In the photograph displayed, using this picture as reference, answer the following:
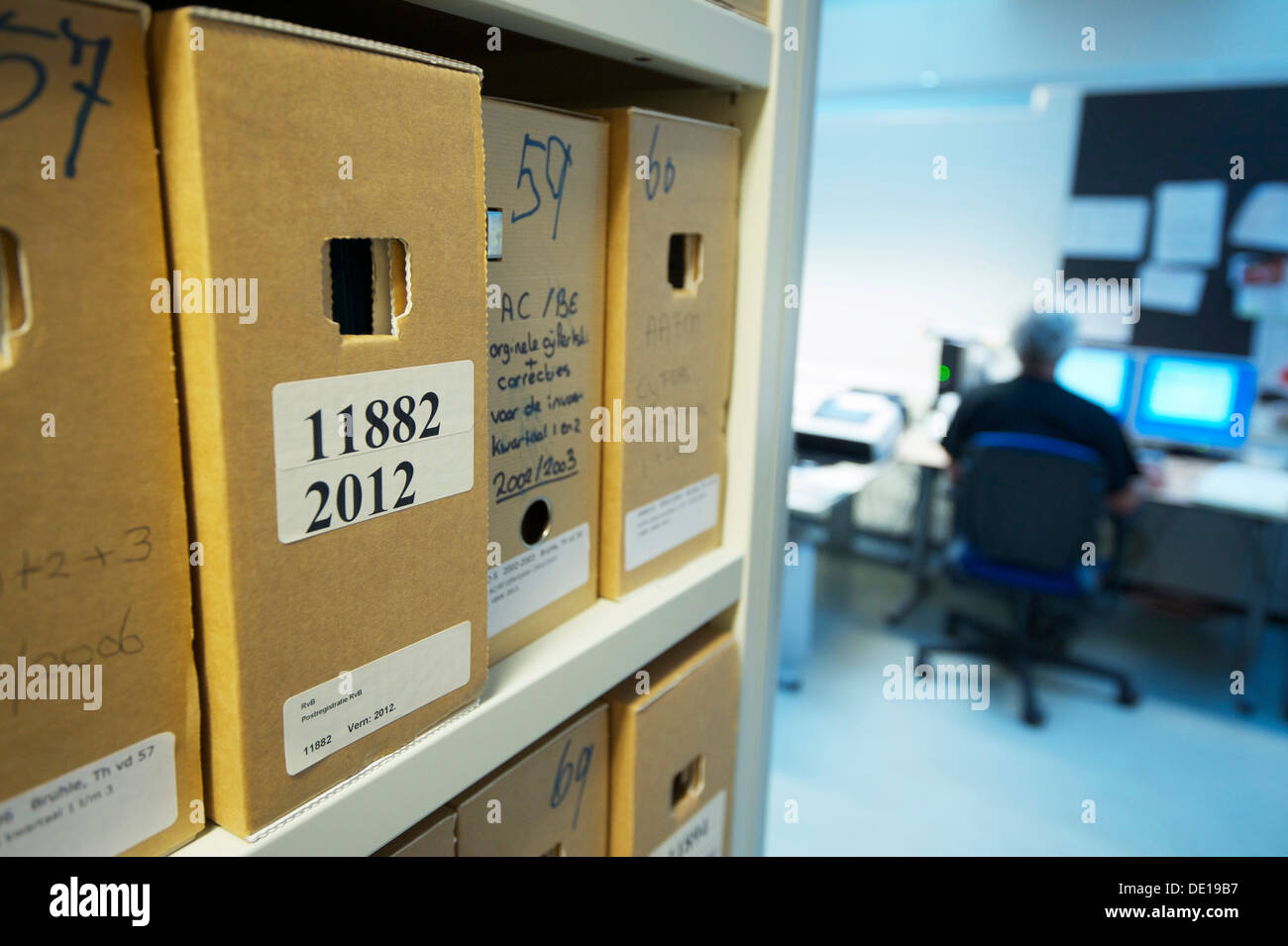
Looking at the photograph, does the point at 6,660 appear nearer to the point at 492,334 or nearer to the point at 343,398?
the point at 343,398

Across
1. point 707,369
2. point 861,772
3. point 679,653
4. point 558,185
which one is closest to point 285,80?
point 558,185

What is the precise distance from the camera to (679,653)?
85 cm

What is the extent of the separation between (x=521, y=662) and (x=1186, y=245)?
3.64 metres

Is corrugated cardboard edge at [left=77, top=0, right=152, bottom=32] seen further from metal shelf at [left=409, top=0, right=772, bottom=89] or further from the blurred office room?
the blurred office room

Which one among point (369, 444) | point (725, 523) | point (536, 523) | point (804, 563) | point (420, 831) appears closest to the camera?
point (369, 444)

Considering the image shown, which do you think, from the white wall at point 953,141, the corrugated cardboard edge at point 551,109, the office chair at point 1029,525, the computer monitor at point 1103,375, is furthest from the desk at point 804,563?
the corrugated cardboard edge at point 551,109

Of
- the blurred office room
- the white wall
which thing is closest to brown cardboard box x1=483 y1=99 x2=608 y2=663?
the blurred office room

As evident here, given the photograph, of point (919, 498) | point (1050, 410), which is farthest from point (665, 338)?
point (919, 498)

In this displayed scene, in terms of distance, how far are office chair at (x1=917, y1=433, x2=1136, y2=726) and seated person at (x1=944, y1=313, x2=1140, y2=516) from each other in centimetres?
6

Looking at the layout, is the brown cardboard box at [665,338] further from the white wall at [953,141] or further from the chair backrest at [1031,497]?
the white wall at [953,141]

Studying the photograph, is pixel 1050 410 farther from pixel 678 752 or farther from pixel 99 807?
pixel 99 807

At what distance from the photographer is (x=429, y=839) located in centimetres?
58

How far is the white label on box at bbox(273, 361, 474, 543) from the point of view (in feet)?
1.39

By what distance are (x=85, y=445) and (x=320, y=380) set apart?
0.10 m
